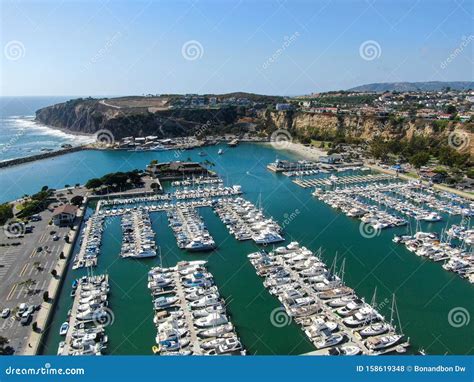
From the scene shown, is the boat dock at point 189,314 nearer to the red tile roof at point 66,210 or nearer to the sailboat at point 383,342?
the sailboat at point 383,342

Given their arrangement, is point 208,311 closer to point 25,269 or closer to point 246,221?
point 25,269

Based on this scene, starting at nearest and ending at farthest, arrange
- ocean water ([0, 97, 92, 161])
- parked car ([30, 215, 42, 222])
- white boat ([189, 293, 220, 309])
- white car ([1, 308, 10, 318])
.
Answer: white car ([1, 308, 10, 318])
white boat ([189, 293, 220, 309])
parked car ([30, 215, 42, 222])
ocean water ([0, 97, 92, 161])

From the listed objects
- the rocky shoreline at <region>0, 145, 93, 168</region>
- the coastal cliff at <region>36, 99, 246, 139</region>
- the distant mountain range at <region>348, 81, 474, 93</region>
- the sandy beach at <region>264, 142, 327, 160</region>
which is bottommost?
the rocky shoreline at <region>0, 145, 93, 168</region>

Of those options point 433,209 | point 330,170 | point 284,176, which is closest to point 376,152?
point 330,170

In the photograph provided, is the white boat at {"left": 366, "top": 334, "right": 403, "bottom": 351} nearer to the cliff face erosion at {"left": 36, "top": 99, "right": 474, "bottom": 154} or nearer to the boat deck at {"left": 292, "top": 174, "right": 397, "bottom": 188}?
the boat deck at {"left": 292, "top": 174, "right": 397, "bottom": 188}

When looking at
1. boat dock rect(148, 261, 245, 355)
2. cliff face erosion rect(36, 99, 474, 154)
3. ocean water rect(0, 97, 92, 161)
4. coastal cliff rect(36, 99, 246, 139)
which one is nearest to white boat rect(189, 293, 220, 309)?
boat dock rect(148, 261, 245, 355)
